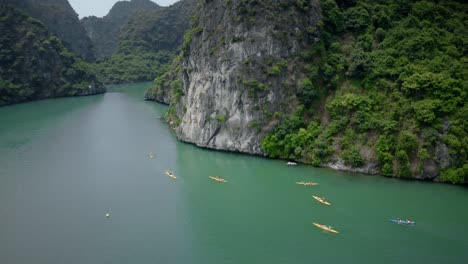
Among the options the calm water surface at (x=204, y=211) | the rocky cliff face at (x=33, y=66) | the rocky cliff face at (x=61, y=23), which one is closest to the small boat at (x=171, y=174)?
the calm water surface at (x=204, y=211)

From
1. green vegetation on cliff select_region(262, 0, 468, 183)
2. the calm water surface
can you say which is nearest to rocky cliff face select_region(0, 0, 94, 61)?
the calm water surface

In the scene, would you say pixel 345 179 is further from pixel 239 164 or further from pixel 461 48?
pixel 461 48

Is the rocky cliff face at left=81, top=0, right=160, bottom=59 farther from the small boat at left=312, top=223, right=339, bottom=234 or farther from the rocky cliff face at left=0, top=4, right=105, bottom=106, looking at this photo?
the small boat at left=312, top=223, right=339, bottom=234

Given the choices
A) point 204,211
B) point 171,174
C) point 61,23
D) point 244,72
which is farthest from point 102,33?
point 204,211

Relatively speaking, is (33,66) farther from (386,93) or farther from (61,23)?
(386,93)

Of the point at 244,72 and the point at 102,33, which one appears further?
the point at 102,33
